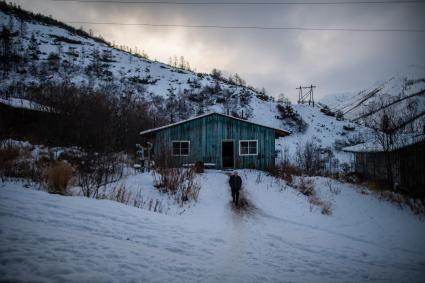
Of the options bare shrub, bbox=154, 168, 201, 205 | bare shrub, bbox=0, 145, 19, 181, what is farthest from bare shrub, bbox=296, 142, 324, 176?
bare shrub, bbox=0, 145, 19, 181

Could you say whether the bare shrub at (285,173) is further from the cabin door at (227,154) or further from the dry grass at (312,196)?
the cabin door at (227,154)

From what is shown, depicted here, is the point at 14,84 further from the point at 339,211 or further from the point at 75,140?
the point at 339,211

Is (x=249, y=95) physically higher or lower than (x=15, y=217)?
higher

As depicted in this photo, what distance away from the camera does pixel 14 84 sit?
42000 millimetres

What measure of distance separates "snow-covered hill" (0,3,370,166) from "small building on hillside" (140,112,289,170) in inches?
871

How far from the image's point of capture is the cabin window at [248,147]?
21281mm

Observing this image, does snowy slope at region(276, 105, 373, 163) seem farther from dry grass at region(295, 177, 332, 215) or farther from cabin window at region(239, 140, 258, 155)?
dry grass at region(295, 177, 332, 215)

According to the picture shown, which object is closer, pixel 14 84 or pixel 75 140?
pixel 75 140

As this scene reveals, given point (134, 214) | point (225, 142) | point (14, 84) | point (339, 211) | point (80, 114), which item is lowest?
point (339, 211)

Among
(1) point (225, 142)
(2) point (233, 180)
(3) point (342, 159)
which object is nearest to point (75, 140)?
(1) point (225, 142)

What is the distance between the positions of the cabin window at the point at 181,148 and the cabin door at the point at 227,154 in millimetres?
3034

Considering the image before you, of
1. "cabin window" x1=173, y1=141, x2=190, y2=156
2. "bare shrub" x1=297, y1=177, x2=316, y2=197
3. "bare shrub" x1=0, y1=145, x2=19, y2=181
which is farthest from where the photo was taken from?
"cabin window" x1=173, y1=141, x2=190, y2=156

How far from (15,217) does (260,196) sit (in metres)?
10.7

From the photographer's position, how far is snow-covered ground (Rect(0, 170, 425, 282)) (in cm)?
316
